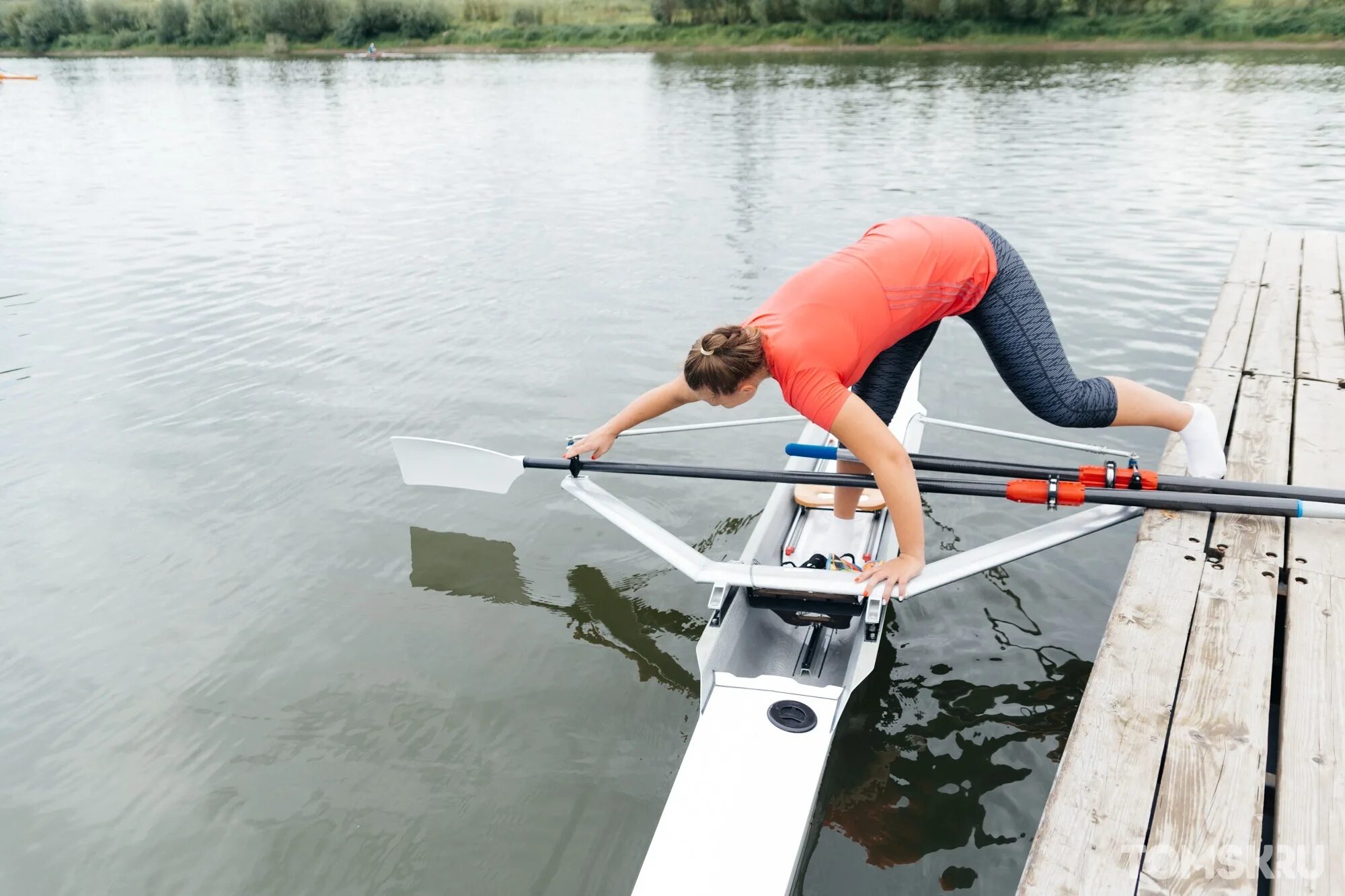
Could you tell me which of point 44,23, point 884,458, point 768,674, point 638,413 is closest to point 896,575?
point 884,458

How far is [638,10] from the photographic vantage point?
5775 cm

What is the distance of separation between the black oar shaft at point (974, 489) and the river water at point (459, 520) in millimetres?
747

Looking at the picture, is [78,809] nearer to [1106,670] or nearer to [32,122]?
[1106,670]

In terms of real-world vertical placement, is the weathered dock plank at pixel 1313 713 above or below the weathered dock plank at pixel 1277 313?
below

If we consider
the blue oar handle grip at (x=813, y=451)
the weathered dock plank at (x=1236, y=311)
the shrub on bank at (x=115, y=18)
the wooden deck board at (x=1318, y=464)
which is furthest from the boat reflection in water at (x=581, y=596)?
the shrub on bank at (x=115, y=18)

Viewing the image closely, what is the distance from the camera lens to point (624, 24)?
52.3 meters

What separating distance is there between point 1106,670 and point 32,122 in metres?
29.3

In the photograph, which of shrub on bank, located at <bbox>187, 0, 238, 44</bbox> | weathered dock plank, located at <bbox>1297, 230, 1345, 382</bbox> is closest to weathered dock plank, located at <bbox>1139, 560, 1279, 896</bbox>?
weathered dock plank, located at <bbox>1297, 230, 1345, 382</bbox>

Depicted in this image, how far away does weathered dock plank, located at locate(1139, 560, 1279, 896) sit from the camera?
2.31 m

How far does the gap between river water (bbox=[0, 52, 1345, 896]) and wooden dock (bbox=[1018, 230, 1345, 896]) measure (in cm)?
81

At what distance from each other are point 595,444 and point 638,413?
560 millimetres

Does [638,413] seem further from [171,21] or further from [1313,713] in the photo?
[171,21]

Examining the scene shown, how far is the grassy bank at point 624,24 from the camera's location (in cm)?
3628

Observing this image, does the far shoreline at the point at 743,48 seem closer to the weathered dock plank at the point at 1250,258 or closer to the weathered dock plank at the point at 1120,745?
the weathered dock plank at the point at 1250,258
